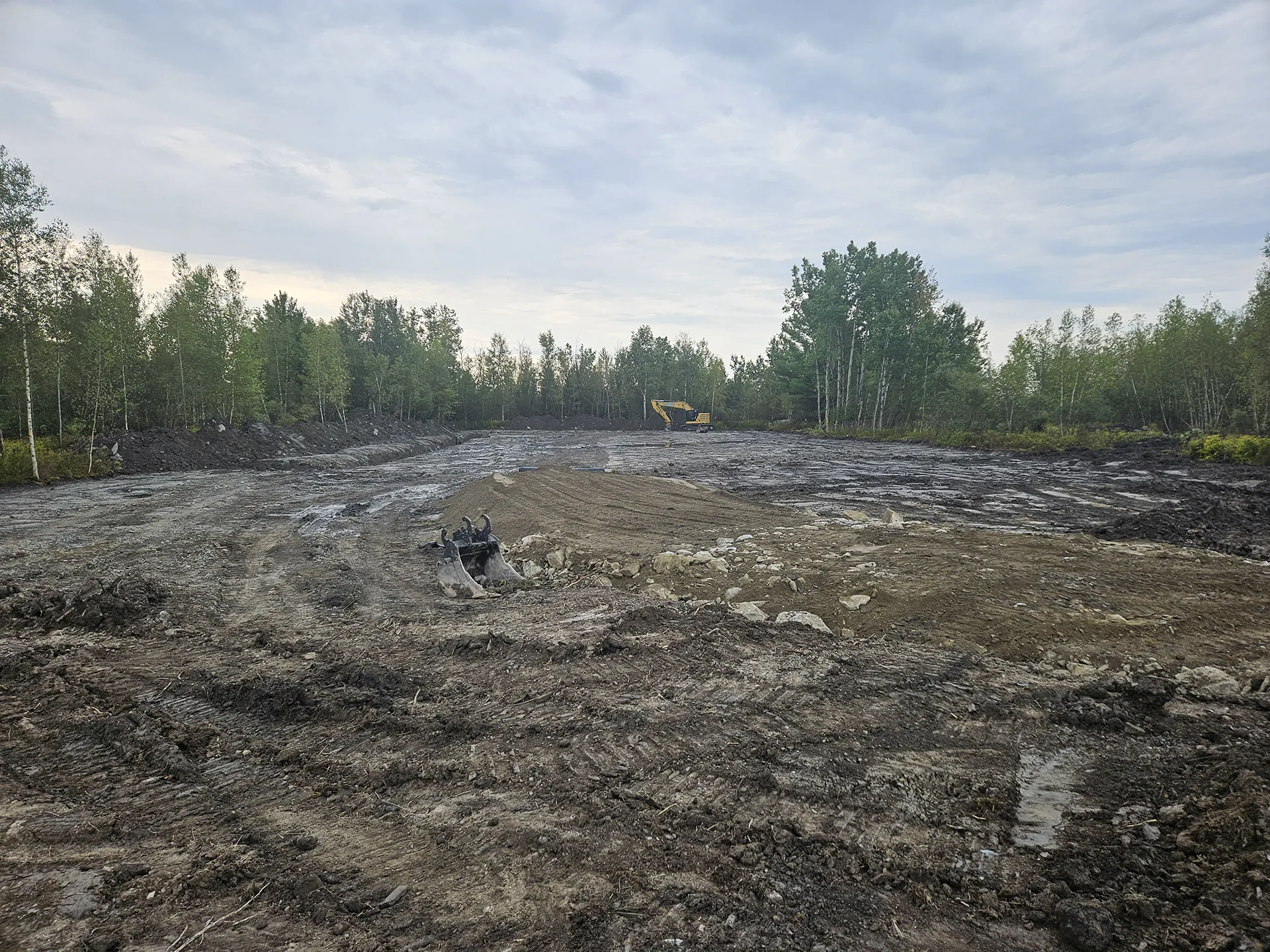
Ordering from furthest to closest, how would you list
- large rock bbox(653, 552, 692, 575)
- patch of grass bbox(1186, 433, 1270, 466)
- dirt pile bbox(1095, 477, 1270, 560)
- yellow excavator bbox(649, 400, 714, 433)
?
yellow excavator bbox(649, 400, 714, 433), patch of grass bbox(1186, 433, 1270, 466), dirt pile bbox(1095, 477, 1270, 560), large rock bbox(653, 552, 692, 575)

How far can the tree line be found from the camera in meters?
20.2

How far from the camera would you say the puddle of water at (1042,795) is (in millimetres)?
3068

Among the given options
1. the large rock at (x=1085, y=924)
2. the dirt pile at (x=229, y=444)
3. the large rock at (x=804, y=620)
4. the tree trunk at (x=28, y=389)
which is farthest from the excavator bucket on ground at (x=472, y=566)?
the dirt pile at (x=229, y=444)

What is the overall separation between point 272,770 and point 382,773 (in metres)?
0.73

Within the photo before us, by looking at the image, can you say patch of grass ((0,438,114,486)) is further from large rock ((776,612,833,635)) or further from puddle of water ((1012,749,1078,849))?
puddle of water ((1012,749,1078,849))

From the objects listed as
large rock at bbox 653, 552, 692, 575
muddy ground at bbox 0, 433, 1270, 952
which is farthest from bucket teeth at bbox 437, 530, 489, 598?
large rock at bbox 653, 552, 692, 575

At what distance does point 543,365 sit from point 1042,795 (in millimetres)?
77438

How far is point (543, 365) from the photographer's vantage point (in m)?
77.6

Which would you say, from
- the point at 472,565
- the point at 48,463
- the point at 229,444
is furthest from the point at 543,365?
the point at 472,565

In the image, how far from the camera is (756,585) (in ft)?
24.5

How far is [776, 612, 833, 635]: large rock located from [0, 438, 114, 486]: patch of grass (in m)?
23.7

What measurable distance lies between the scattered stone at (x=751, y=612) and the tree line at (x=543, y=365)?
22698 mm

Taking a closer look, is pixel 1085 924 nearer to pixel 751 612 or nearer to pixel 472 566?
pixel 751 612

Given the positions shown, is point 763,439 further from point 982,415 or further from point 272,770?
point 272,770
